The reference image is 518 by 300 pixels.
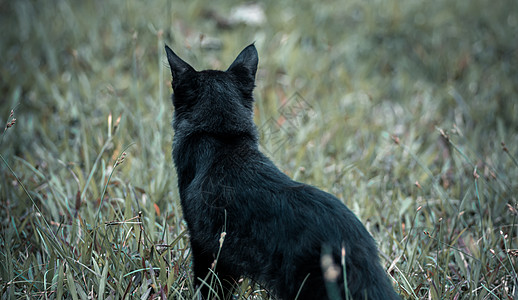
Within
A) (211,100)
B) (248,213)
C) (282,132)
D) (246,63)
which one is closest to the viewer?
(248,213)

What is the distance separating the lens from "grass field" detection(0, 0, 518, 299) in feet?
8.38

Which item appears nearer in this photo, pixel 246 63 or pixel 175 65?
pixel 175 65

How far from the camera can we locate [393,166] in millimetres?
3965

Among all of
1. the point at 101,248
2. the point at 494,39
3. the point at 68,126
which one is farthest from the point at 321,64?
the point at 101,248

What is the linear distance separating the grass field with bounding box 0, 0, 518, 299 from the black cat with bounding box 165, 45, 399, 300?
33cm

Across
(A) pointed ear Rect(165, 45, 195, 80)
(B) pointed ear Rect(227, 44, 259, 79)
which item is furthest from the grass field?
(B) pointed ear Rect(227, 44, 259, 79)

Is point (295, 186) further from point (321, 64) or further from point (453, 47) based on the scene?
point (453, 47)

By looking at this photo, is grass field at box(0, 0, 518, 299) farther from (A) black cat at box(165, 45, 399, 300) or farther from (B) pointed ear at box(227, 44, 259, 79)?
(B) pointed ear at box(227, 44, 259, 79)

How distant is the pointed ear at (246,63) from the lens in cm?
273

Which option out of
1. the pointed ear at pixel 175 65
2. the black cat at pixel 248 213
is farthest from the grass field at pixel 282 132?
the pointed ear at pixel 175 65

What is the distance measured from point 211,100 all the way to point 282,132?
2069mm

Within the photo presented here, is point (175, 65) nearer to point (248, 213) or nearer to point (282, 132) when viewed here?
point (248, 213)

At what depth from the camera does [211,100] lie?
8.21 ft

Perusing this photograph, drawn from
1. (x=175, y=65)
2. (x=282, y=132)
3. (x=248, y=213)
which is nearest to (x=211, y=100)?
(x=175, y=65)
